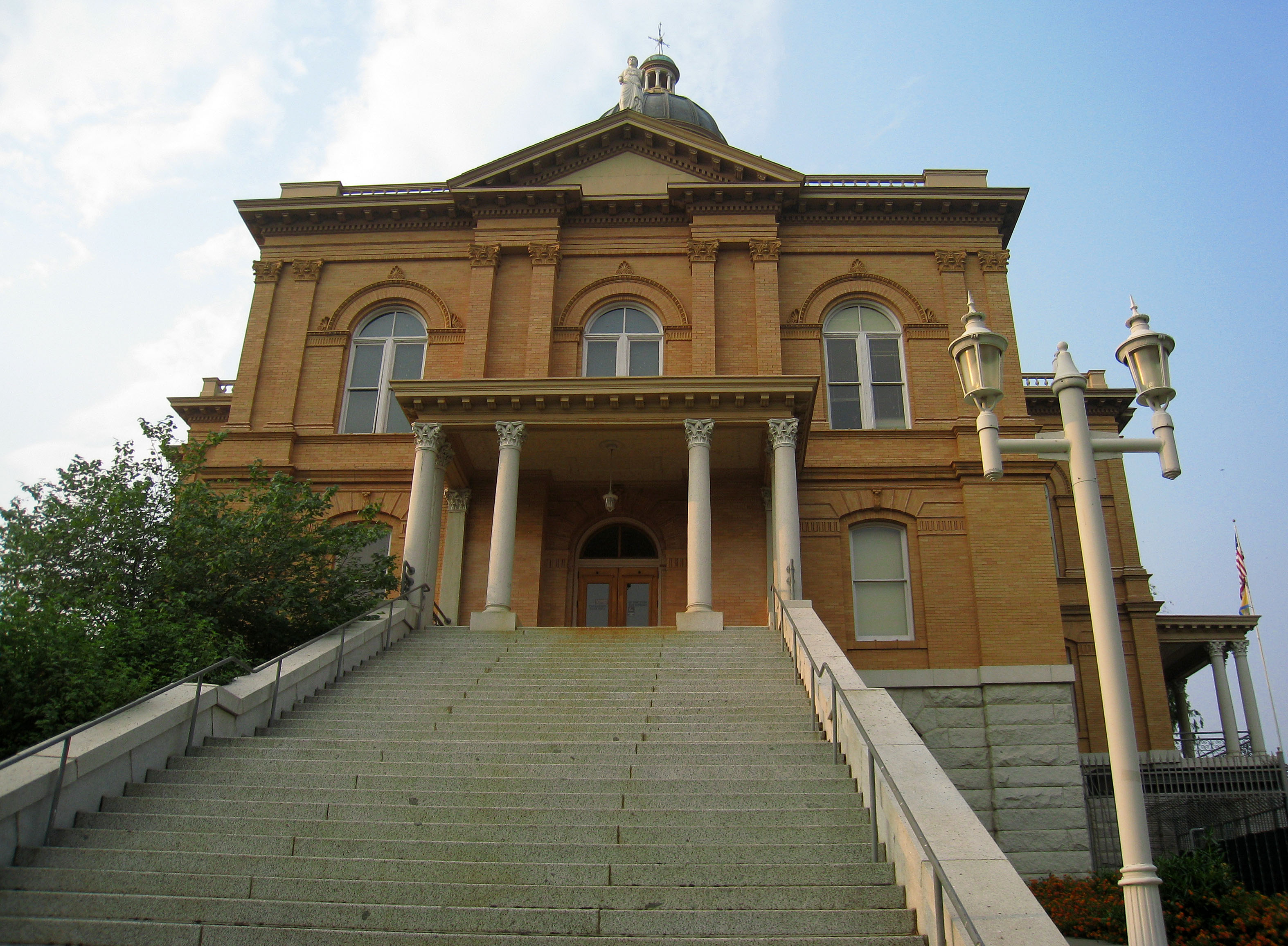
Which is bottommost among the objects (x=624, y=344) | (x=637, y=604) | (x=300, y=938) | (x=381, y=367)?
(x=300, y=938)

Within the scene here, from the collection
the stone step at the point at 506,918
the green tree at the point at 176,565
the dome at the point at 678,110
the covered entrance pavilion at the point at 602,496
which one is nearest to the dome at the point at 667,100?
the dome at the point at 678,110

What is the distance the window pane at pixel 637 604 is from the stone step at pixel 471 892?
1394 centimetres

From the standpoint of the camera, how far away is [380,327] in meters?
Result: 23.7

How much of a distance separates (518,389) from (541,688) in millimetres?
6807

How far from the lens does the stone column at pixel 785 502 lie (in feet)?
56.2

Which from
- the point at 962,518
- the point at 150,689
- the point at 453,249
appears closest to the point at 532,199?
the point at 453,249

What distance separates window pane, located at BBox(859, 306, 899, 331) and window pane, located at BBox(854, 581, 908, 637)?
6135 mm

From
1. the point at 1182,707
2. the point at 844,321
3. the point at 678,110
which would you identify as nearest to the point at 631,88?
the point at 678,110

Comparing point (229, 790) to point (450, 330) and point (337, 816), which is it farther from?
point (450, 330)

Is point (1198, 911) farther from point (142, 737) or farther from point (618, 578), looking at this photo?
point (618, 578)

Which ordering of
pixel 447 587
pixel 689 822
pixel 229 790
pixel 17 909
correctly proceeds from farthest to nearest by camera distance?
pixel 447 587
pixel 229 790
pixel 689 822
pixel 17 909

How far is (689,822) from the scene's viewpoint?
828 cm

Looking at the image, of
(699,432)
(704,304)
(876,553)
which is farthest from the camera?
(704,304)

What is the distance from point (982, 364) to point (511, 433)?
454 inches
